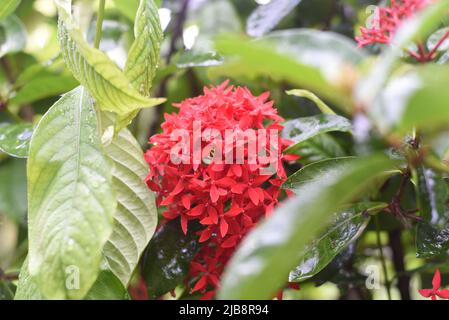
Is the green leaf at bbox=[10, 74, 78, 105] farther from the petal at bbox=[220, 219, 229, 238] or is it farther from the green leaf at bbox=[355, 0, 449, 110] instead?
the green leaf at bbox=[355, 0, 449, 110]

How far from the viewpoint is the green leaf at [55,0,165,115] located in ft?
2.16

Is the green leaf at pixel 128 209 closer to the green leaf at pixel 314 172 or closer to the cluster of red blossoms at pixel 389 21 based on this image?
the green leaf at pixel 314 172

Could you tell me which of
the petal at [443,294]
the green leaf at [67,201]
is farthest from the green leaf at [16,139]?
the petal at [443,294]

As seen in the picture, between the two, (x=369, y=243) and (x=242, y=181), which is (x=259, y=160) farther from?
(x=369, y=243)

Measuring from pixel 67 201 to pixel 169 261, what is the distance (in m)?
0.23

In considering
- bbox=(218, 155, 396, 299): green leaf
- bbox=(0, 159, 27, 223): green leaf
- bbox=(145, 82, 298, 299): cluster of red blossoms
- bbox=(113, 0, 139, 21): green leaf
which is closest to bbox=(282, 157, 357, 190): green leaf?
bbox=(145, 82, 298, 299): cluster of red blossoms

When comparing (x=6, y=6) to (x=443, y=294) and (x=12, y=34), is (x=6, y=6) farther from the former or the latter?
(x=443, y=294)

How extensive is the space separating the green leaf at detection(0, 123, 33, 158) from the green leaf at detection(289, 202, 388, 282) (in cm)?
43

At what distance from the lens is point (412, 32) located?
442 mm

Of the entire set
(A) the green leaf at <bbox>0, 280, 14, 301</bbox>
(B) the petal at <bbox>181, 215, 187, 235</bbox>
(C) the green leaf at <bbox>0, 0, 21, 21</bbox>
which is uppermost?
(C) the green leaf at <bbox>0, 0, 21, 21</bbox>

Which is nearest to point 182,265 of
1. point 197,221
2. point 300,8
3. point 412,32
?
point 197,221

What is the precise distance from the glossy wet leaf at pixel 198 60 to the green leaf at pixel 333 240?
0.35m

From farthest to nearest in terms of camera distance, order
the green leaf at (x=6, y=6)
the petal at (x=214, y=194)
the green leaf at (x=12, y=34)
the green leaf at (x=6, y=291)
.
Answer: the green leaf at (x=12, y=34)
the green leaf at (x=6, y=291)
the green leaf at (x=6, y=6)
the petal at (x=214, y=194)

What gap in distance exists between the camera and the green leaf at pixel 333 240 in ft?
2.43
